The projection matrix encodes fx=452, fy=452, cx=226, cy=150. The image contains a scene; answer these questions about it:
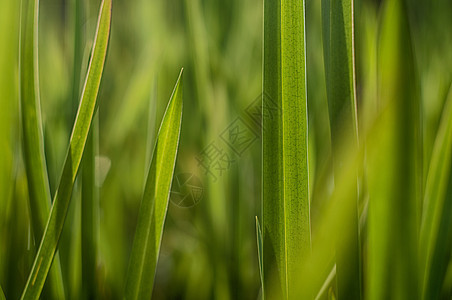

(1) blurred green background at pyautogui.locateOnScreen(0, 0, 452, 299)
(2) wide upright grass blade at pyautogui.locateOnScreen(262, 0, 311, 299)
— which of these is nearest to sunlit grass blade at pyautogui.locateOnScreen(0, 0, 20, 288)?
(1) blurred green background at pyautogui.locateOnScreen(0, 0, 452, 299)

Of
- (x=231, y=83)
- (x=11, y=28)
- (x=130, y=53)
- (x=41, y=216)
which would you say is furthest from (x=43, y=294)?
(x=130, y=53)

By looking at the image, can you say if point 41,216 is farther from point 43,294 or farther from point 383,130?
point 383,130

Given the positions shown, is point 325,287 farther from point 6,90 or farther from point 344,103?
point 6,90

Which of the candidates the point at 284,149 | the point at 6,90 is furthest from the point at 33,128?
the point at 284,149

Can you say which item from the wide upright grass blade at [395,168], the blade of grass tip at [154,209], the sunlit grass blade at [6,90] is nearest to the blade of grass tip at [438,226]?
the wide upright grass blade at [395,168]

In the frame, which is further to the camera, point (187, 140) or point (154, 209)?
point (187, 140)

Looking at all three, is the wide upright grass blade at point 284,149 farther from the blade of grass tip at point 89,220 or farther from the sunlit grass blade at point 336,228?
the blade of grass tip at point 89,220
